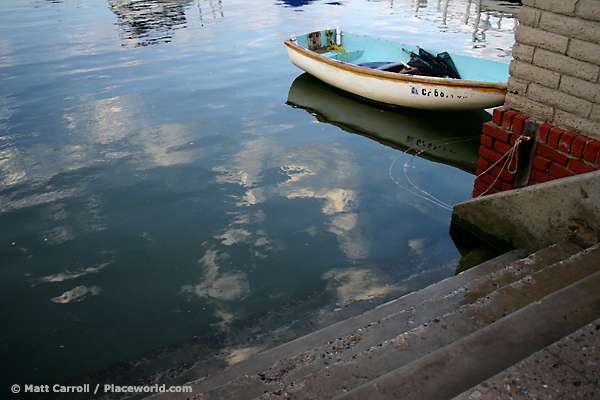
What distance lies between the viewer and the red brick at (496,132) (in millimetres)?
3674

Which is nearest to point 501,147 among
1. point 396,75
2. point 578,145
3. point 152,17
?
point 578,145

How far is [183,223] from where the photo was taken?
5.02 metres

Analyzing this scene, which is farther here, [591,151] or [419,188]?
[419,188]

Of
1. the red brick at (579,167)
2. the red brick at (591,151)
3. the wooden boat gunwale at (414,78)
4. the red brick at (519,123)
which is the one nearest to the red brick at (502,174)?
the red brick at (519,123)

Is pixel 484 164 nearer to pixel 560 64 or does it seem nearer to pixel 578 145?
pixel 578 145

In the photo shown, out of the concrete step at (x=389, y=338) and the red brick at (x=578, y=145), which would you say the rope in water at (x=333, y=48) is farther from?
the concrete step at (x=389, y=338)

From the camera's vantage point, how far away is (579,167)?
122 inches

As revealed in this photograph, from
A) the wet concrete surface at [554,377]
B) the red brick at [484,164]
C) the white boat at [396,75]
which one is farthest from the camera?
the white boat at [396,75]

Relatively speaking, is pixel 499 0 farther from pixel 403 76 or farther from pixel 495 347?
pixel 495 347

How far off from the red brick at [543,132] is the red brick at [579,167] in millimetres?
305

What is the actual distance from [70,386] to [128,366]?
413mm

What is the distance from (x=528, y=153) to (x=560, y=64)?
76 cm

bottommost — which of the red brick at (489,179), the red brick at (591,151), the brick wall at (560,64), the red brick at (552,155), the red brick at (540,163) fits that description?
the red brick at (489,179)

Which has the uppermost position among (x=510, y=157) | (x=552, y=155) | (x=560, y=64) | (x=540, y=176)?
(x=560, y=64)
